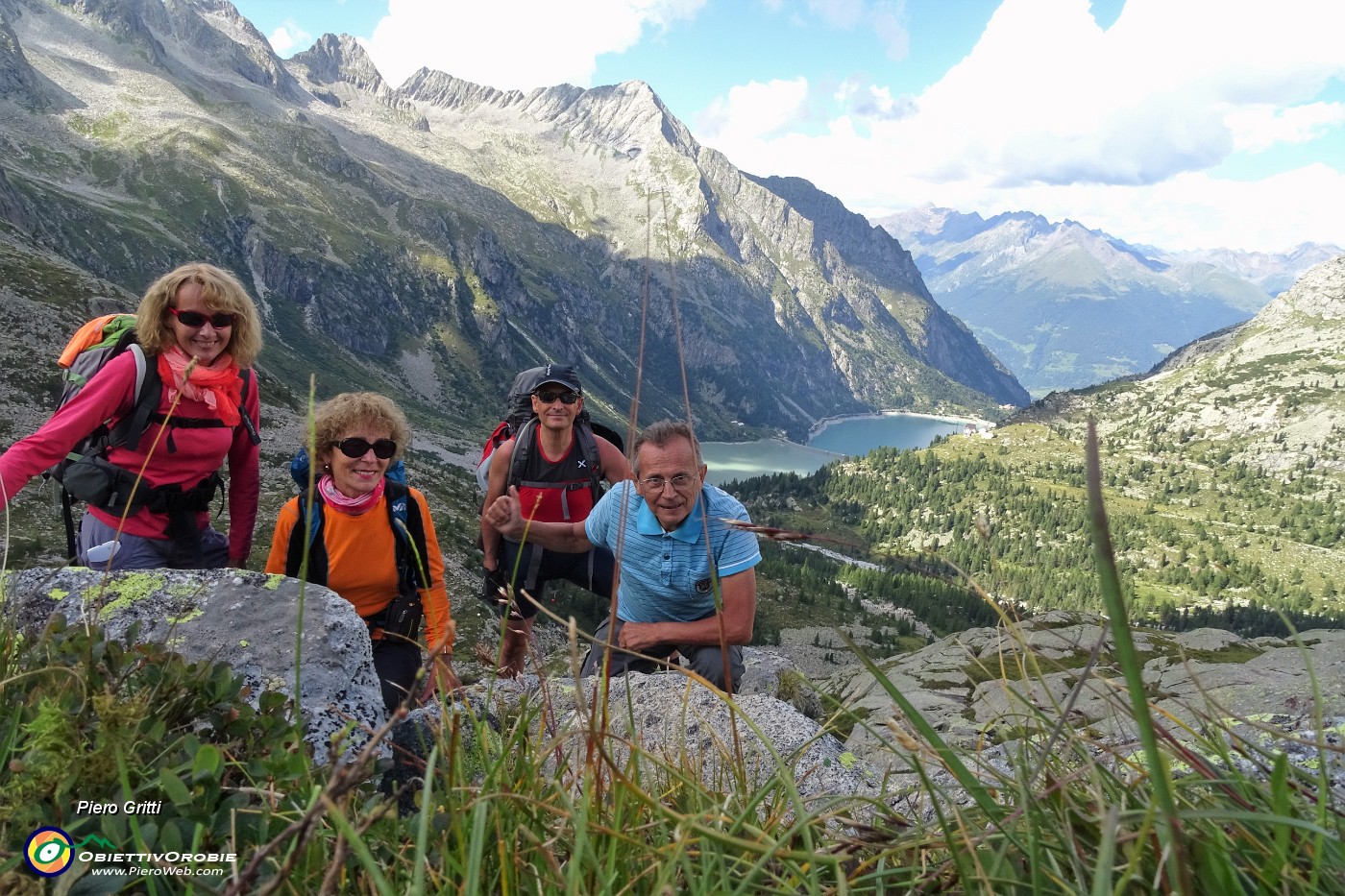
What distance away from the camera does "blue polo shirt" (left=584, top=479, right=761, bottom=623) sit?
4.54 meters

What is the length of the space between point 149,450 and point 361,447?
1.31m

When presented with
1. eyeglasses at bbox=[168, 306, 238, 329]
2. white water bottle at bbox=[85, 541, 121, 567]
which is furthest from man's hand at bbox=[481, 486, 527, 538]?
white water bottle at bbox=[85, 541, 121, 567]

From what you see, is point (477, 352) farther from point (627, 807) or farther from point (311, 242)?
point (627, 807)

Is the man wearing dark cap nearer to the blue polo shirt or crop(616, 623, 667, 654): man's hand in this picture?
the blue polo shirt

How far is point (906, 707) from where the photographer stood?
43.3 inches

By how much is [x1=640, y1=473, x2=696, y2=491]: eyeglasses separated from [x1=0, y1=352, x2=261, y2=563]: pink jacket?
246 cm

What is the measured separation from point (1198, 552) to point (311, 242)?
655 feet

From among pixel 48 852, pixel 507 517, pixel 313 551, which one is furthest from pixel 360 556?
pixel 48 852

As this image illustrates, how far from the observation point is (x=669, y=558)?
473 cm

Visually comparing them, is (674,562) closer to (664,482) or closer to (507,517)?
(664,482)

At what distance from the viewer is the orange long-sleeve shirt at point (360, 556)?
14.8 ft

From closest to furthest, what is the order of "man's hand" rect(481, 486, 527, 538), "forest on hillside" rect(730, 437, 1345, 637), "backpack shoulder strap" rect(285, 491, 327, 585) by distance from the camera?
"backpack shoulder strap" rect(285, 491, 327, 585) < "man's hand" rect(481, 486, 527, 538) < "forest on hillside" rect(730, 437, 1345, 637)

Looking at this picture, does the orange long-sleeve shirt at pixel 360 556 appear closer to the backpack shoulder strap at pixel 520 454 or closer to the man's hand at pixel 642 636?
the man's hand at pixel 642 636

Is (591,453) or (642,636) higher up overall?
(591,453)
